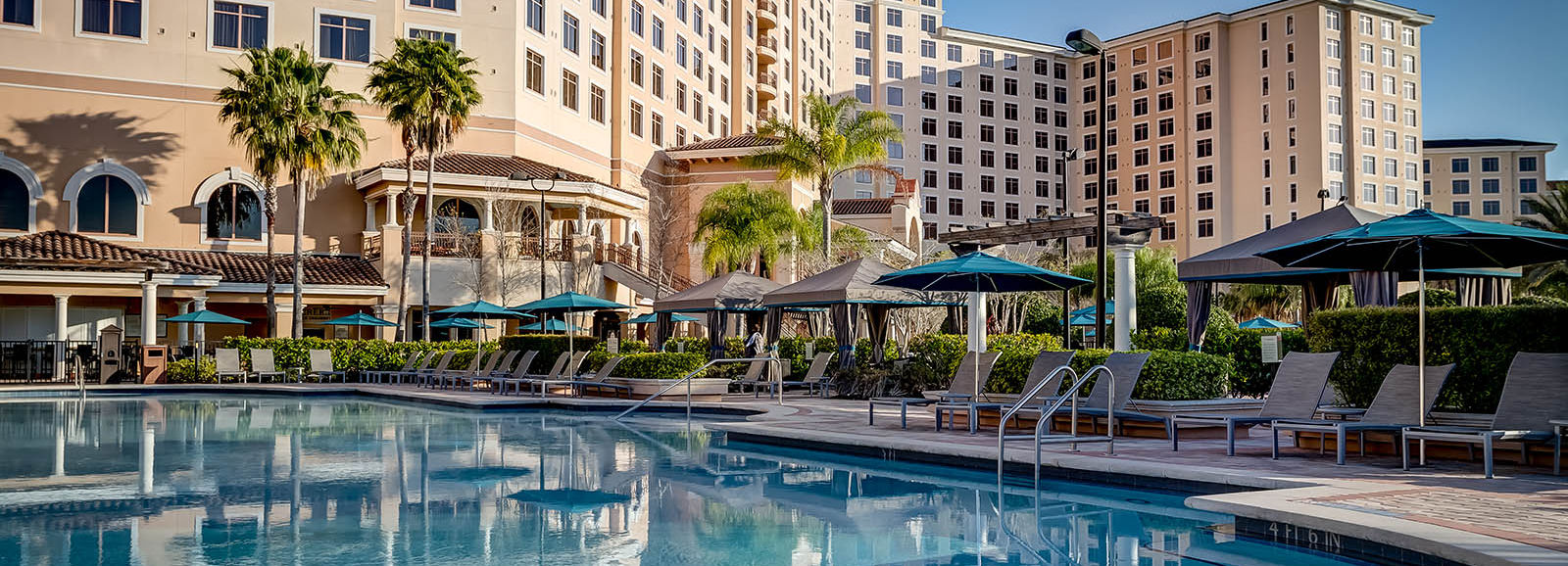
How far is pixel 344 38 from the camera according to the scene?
129 feet

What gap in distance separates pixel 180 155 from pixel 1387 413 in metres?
36.8

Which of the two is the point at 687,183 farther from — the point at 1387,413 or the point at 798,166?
the point at 1387,413

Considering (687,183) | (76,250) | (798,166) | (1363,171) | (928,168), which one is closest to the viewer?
(76,250)

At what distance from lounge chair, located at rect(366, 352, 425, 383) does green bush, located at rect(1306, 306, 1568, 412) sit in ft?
79.7

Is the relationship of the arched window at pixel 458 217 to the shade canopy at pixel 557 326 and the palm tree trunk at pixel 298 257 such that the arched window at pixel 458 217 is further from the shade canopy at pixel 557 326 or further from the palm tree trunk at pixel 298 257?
the palm tree trunk at pixel 298 257

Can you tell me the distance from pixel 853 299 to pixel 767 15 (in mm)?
43837

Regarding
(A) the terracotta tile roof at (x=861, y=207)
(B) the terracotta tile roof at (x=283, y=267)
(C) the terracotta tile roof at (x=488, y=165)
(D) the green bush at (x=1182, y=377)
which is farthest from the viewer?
(A) the terracotta tile roof at (x=861, y=207)

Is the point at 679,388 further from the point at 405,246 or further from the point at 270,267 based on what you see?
the point at 270,267

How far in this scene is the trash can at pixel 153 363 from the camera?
30.8 metres

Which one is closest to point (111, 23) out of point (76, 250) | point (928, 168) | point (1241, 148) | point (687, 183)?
point (76, 250)

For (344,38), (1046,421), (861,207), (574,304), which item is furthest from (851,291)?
(861,207)

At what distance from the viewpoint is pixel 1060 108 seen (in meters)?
95.4

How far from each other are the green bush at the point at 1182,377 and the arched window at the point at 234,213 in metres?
32.2

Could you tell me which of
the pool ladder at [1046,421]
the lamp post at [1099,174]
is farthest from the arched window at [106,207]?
the pool ladder at [1046,421]
